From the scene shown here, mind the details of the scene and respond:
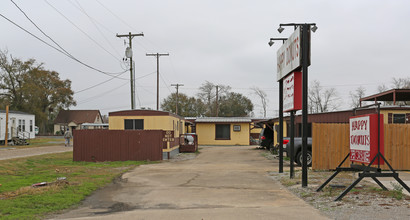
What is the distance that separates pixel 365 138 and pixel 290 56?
383cm

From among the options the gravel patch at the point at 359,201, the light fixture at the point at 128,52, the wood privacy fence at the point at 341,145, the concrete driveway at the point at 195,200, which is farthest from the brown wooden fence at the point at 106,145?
the light fixture at the point at 128,52

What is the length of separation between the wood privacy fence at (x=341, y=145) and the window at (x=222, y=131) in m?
25.7

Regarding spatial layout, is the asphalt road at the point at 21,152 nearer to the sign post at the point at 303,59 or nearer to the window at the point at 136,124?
the window at the point at 136,124

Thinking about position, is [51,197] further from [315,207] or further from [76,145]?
[76,145]

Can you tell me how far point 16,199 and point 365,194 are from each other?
24.0 ft

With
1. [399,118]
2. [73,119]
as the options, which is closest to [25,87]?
[73,119]

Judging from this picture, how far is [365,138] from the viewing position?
815 centimetres

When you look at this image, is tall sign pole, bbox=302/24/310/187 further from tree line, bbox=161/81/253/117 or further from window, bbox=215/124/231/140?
tree line, bbox=161/81/253/117

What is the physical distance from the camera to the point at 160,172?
45.1ft

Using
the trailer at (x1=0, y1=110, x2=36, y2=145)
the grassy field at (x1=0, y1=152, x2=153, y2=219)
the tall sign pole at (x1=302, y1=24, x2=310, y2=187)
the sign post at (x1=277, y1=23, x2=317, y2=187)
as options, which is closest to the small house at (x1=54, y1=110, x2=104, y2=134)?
the trailer at (x1=0, y1=110, x2=36, y2=145)

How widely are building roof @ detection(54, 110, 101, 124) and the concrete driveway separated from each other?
64488 millimetres

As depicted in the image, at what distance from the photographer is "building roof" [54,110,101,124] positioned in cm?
7362

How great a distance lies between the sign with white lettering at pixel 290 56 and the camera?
10.1 meters

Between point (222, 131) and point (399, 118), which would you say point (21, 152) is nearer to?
point (222, 131)
